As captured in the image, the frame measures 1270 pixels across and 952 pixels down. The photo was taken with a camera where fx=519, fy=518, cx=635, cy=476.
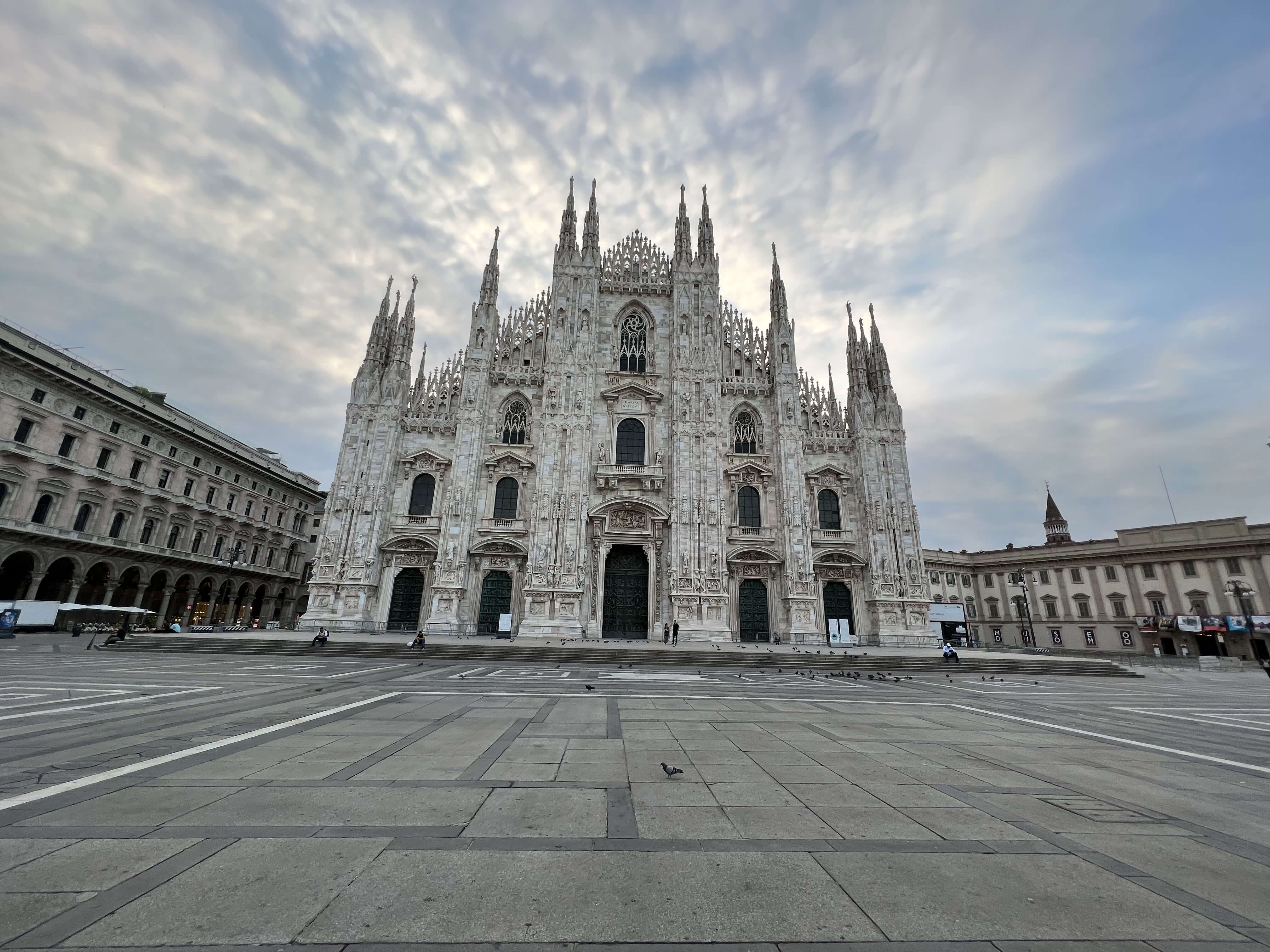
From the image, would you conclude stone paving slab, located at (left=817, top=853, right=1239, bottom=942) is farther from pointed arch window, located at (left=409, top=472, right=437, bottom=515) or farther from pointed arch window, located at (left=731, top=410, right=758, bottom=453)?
pointed arch window, located at (left=409, top=472, right=437, bottom=515)

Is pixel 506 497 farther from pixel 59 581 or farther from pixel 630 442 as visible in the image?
pixel 59 581

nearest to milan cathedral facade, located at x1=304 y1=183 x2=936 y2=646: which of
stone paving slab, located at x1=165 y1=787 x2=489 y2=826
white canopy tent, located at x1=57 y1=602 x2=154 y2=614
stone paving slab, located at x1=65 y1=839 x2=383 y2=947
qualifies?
white canopy tent, located at x1=57 y1=602 x2=154 y2=614

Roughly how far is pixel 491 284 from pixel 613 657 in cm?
2451

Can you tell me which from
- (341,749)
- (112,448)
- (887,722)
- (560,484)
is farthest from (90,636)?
(887,722)

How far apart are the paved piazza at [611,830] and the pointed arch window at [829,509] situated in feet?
76.8

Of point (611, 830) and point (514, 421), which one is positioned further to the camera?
point (514, 421)

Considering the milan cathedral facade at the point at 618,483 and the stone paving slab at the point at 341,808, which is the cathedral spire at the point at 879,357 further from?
the stone paving slab at the point at 341,808

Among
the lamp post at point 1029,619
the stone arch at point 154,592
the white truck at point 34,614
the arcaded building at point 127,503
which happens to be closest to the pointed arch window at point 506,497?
the white truck at point 34,614

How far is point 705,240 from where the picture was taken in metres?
35.3

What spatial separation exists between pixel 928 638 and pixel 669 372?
71.0ft

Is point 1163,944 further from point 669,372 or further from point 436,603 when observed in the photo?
point 669,372

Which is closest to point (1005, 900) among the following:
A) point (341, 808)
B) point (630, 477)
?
point (341, 808)

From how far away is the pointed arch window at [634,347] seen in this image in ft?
112

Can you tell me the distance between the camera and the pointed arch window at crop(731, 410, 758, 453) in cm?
3306
